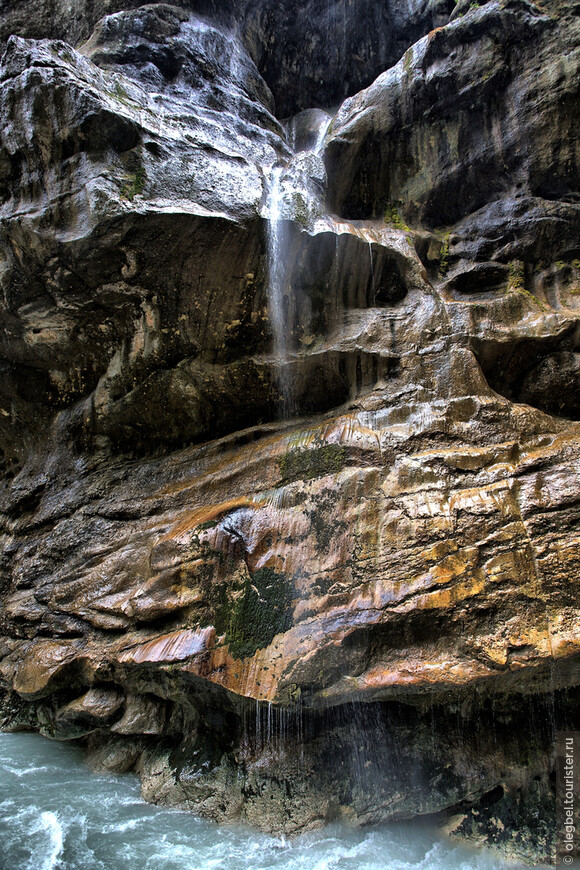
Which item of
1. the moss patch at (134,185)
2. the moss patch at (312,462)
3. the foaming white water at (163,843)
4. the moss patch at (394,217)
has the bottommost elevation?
the foaming white water at (163,843)

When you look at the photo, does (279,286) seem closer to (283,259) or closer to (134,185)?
(283,259)

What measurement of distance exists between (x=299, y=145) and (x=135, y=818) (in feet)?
43.9

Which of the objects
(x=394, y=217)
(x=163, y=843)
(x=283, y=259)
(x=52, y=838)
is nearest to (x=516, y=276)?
(x=394, y=217)

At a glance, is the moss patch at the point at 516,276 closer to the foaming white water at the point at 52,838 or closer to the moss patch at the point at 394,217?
the moss patch at the point at 394,217

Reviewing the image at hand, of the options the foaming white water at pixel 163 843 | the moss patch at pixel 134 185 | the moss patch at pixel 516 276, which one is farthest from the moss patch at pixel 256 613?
the moss patch at pixel 516 276

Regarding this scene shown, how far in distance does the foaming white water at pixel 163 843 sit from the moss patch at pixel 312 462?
12.9 feet

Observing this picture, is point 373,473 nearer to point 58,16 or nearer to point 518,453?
point 518,453

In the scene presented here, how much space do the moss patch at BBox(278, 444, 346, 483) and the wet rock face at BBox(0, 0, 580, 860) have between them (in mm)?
52

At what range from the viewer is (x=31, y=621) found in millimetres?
7074

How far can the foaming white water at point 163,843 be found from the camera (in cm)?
473

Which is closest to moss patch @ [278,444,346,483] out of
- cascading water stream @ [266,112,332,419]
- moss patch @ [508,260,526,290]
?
cascading water stream @ [266,112,332,419]

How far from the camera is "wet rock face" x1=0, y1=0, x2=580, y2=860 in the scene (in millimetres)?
5105

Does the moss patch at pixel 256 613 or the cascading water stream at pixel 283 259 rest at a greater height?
the cascading water stream at pixel 283 259

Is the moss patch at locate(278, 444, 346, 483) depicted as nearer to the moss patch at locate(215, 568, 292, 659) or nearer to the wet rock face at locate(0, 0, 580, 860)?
the wet rock face at locate(0, 0, 580, 860)
